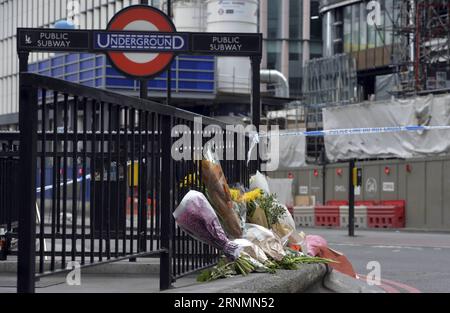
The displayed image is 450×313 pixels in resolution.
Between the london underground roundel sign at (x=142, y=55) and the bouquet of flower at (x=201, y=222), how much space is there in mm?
4331

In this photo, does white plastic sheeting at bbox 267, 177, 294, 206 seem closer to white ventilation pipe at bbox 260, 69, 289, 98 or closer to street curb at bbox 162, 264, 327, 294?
street curb at bbox 162, 264, 327, 294

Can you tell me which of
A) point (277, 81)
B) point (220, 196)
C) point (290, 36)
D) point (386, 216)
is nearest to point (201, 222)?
point (220, 196)

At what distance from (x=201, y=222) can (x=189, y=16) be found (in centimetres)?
4461

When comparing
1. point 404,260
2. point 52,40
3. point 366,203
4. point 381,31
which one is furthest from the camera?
point 381,31

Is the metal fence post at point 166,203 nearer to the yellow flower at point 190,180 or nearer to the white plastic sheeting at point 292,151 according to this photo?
the yellow flower at point 190,180

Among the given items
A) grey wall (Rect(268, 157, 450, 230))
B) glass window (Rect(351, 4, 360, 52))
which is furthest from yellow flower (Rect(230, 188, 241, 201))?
glass window (Rect(351, 4, 360, 52))

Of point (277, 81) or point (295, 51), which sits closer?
point (277, 81)

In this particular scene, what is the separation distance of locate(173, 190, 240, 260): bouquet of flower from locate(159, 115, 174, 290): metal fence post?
0.61 ft

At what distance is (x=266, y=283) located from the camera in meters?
6.04

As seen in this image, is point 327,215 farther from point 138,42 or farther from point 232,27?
point 138,42

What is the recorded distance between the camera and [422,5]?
43469mm

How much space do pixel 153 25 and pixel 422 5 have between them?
3447cm

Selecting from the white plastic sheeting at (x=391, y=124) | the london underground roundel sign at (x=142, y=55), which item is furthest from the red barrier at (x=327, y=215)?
the london underground roundel sign at (x=142, y=55)

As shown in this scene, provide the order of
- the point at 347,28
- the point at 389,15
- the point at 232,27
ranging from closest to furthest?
the point at 232,27 → the point at 389,15 → the point at 347,28
